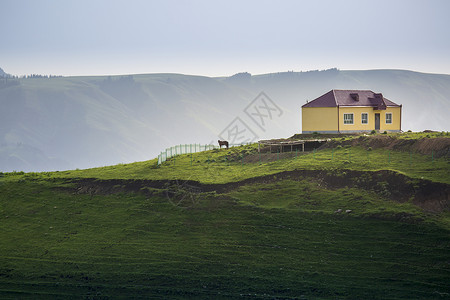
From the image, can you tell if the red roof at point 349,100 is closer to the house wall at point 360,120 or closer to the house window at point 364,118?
the house wall at point 360,120

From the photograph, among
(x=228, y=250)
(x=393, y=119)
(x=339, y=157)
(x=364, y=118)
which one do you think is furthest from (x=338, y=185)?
(x=393, y=119)

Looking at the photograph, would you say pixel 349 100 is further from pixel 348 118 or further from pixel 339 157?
pixel 339 157

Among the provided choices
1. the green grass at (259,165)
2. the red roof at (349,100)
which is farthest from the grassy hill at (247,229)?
the red roof at (349,100)

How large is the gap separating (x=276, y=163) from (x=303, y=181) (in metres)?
8.16

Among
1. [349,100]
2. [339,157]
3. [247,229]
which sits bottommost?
[247,229]

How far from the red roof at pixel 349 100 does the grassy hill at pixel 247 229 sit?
13.1m

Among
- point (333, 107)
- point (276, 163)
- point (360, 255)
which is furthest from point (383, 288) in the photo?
point (333, 107)

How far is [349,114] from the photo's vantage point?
7369cm

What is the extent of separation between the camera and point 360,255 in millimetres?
39031

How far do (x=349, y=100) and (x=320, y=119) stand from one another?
4685mm

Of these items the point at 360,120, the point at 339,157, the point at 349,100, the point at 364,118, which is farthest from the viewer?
the point at 349,100

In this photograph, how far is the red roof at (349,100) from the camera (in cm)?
7425

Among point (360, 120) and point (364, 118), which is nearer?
point (360, 120)

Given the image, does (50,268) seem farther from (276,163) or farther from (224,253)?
(276,163)
